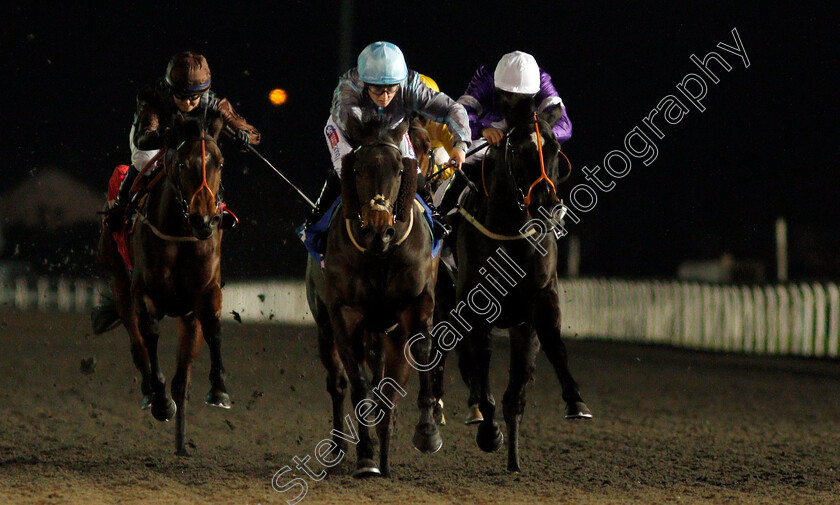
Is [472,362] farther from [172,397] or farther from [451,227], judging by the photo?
[172,397]

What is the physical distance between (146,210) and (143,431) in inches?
106

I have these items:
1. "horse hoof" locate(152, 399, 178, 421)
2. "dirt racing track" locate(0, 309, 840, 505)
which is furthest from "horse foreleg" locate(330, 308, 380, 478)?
"horse hoof" locate(152, 399, 178, 421)

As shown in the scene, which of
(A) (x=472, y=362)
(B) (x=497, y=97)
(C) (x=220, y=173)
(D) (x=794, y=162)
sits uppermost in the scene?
(D) (x=794, y=162)

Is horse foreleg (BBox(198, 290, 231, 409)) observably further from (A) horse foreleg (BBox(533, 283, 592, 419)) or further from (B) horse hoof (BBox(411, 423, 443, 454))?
(A) horse foreleg (BBox(533, 283, 592, 419))

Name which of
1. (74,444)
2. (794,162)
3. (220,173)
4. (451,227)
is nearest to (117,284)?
(74,444)

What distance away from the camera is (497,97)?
28.2 ft

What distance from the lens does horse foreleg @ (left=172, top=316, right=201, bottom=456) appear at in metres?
8.30

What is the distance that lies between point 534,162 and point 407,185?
3.29ft

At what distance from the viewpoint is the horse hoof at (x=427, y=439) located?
7348mm

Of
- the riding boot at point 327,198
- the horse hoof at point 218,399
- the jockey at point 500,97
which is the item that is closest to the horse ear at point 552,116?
the jockey at point 500,97

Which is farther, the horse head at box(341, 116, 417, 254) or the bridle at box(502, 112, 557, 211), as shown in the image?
the bridle at box(502, 112, 557, 211)

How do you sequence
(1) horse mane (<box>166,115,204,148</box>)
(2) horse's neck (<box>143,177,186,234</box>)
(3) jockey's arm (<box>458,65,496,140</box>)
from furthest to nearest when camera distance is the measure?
(3) jockey's arm (<box>458,65,496,140</box>) < (2) horse's neck (<box>143,177,186,234</box>) < (1) horse mane (<box>166,115,204,148</box>)

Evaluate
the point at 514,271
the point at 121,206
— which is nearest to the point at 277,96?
the point at 121,206

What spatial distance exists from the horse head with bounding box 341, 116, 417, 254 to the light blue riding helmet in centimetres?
42
